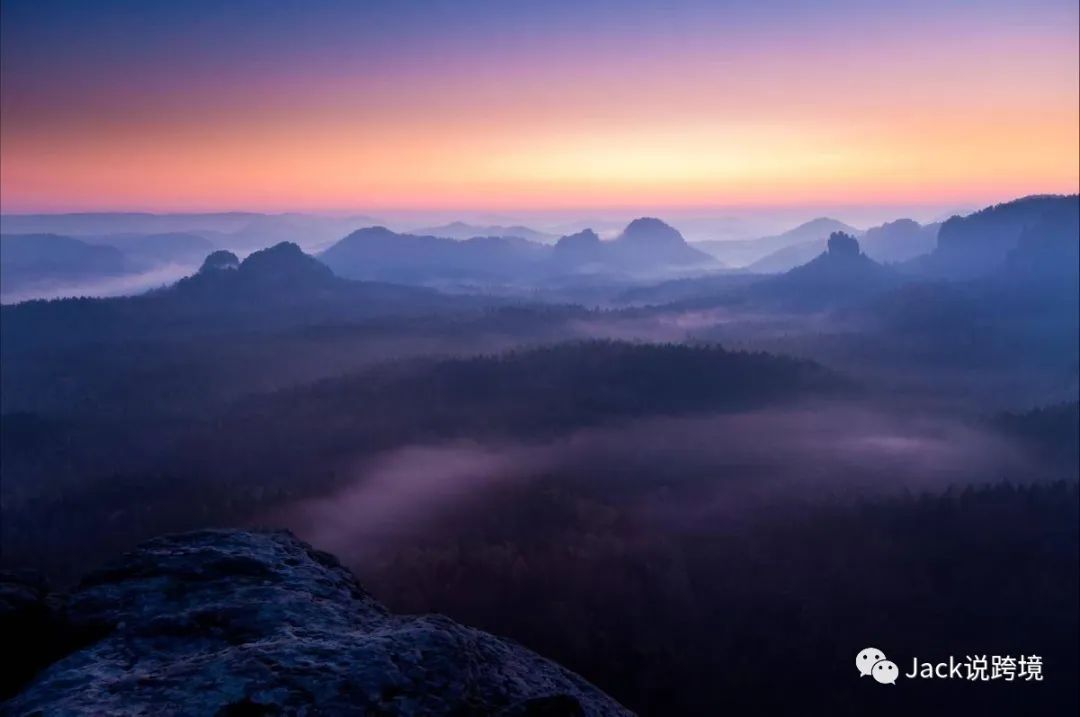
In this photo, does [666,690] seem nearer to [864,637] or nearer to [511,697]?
[864,637]

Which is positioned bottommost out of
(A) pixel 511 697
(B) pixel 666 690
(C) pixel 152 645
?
(B) pixel 666 690

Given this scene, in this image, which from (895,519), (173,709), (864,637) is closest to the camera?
(173,709)

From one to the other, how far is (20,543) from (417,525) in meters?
100

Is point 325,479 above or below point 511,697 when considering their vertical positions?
below

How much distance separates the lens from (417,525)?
500 ft

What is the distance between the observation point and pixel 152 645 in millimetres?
16281

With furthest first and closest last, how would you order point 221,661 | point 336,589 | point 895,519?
1. point 895,519
2. point 336,589
3. point 221,661

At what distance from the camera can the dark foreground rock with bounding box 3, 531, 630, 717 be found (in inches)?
519

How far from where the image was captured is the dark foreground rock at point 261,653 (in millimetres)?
13172

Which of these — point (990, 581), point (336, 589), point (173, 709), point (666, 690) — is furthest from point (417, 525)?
point (173, 709)

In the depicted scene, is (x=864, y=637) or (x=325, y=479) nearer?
(x=864, y=637)

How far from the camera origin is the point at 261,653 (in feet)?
47.0

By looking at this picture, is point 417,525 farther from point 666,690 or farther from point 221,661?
point 221,661

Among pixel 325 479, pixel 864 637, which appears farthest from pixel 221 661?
pixel 325 479
